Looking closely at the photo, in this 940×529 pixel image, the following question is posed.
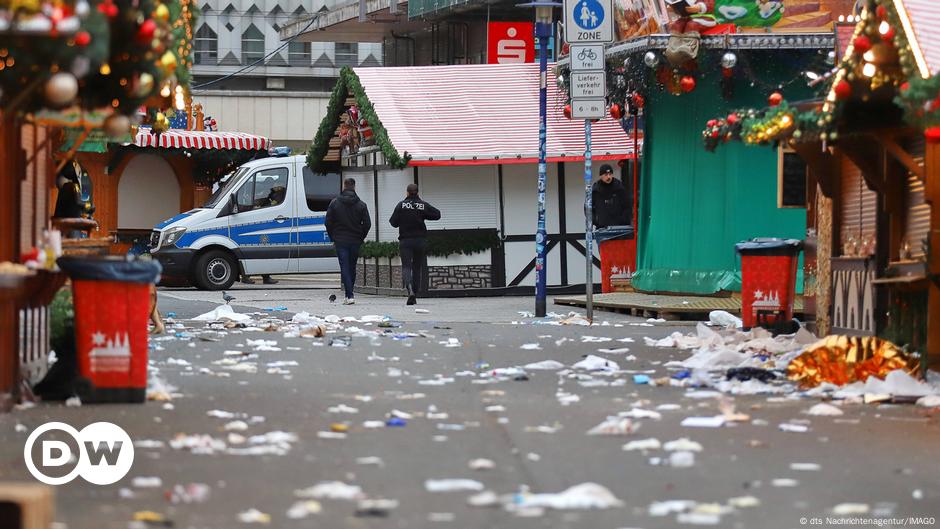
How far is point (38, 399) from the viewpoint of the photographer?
32.6ft

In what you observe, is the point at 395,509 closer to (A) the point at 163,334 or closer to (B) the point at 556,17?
(A) the point at 163,334

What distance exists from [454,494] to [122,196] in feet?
104

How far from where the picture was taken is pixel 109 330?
9836 mm

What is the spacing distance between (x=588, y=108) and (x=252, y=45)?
40.4m

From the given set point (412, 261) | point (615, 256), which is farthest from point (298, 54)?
point (615, 256)

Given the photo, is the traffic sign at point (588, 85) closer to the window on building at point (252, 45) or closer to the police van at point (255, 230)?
the police van at point (255, 230)

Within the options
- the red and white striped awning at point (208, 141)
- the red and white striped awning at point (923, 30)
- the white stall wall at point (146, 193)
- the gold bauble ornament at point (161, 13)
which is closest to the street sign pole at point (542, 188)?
the red and white striped awning at point (923, 30)

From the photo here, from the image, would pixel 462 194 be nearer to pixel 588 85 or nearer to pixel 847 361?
pixel 588 85

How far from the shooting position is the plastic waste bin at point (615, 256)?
76.5 ft

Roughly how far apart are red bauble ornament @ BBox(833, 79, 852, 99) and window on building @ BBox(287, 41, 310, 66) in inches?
1824

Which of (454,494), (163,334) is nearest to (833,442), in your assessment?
(454,494)

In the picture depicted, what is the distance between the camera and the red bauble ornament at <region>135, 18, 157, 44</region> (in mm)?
8281

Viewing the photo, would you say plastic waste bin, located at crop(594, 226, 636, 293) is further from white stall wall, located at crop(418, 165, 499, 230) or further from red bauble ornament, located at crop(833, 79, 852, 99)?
red bauble ornament, located at crop(833, 79, 852, 99)

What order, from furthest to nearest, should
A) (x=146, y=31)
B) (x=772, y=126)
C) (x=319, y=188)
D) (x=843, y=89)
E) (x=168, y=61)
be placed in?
1. (x=319, y=188)
2. (x=772, y=126)
3. (x=843, y=89)
4. (x=168, y=61)
5. (x=146, y=31)
